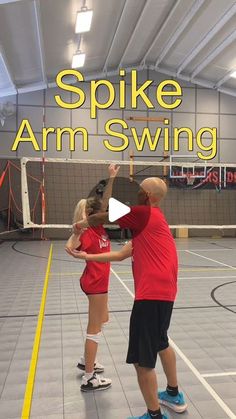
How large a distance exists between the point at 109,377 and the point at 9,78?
42.3 ft

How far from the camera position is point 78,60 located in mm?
13492

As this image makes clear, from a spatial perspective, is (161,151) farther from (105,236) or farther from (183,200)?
(105,236)

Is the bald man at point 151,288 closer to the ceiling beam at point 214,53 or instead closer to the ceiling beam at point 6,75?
the ceiling beam at point 6,75

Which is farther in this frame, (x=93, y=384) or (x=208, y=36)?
(x=208, y=36)

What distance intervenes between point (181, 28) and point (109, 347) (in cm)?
1158

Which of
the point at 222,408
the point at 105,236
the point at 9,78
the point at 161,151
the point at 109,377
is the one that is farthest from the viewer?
the point at 161,151

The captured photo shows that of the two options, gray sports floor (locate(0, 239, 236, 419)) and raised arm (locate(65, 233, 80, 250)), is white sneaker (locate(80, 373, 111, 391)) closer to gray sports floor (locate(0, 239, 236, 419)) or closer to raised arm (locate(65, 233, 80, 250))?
gray sports floor (locate(0, 239, 236, 419))

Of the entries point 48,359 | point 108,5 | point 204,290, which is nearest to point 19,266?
point 204,290

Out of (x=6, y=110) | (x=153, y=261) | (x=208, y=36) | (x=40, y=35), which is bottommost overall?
(x=153, y=261)

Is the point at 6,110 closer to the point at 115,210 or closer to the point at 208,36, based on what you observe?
the point at 208,36

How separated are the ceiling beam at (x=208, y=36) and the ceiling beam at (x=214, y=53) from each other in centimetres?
46

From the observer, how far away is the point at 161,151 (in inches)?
632

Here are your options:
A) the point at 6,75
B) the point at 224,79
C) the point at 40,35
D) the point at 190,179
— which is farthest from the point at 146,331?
the point at 224,79

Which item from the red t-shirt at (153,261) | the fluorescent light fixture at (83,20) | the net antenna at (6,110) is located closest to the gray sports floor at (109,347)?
the red t-shirt at (153,261)
